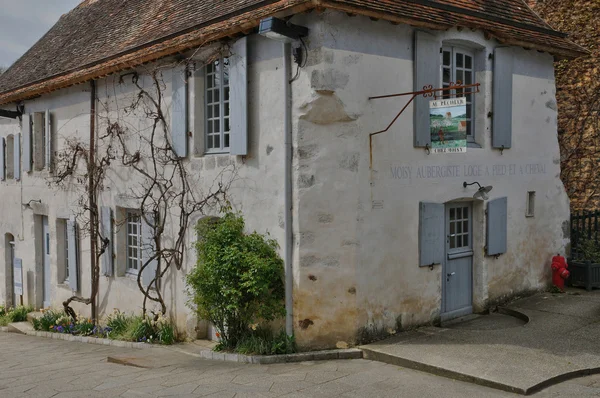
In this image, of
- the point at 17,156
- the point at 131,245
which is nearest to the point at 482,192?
the point at 131,245

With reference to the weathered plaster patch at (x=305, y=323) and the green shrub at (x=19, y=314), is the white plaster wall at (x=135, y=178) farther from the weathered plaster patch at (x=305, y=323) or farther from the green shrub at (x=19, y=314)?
the weathered plaster patch at (x=305, y=323)

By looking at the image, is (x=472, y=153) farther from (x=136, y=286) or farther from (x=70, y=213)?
(x=70, y=213)

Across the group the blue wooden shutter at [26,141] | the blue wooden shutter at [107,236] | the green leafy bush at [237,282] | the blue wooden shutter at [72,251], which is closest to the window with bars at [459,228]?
the green leafy bush at [237,282]

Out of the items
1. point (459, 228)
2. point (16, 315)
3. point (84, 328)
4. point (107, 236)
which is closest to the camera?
point (459, 228)

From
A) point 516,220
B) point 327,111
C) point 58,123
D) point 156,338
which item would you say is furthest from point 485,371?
point 58,123

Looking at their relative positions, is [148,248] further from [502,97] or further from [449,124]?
[502,97]

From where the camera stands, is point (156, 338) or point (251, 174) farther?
point (156, 338)

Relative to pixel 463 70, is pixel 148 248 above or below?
below

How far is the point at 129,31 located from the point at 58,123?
282cm

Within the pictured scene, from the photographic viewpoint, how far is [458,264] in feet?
35.4

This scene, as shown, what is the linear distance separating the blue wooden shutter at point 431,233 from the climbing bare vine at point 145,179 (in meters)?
2.97

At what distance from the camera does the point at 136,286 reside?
12.3 meters

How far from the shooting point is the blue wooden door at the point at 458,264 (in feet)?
34.7

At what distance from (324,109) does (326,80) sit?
15.2 inches
